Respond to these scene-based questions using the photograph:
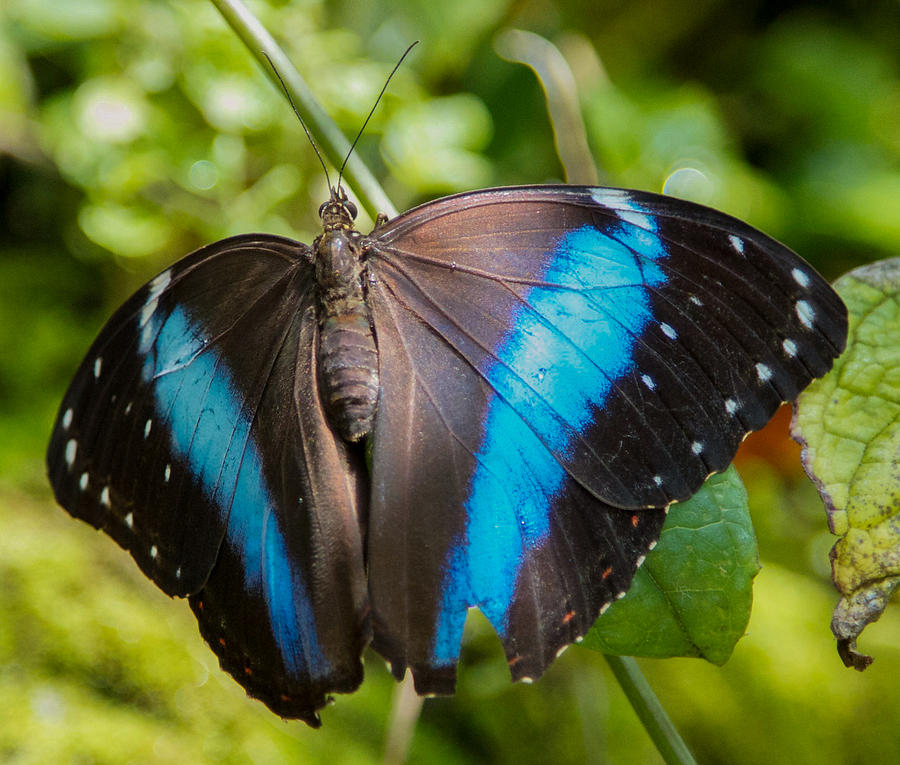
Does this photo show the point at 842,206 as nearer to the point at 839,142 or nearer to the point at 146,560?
the point at 839,142

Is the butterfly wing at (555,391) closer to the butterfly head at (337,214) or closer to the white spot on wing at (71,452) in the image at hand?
the butterfly head at (337,214)

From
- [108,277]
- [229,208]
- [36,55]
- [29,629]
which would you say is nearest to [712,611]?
[29,629]

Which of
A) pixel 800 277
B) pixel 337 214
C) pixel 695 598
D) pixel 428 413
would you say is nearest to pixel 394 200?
pixel 337 214

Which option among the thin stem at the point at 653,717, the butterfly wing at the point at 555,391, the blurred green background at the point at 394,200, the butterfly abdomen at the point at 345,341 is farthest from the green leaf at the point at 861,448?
the blurred green background at the point at 394,200

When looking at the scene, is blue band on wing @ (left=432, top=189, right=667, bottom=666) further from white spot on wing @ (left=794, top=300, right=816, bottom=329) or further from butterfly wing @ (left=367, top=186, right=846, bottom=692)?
white spot on wing @ (left=794, top=300, right=816, bottom=329)

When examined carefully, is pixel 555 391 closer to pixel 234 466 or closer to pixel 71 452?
pixel 234 466

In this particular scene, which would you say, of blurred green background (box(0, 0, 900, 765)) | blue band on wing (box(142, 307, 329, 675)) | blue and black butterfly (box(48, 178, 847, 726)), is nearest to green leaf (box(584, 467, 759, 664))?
blue and black butterfly (box(48, 178, 847, 726))
